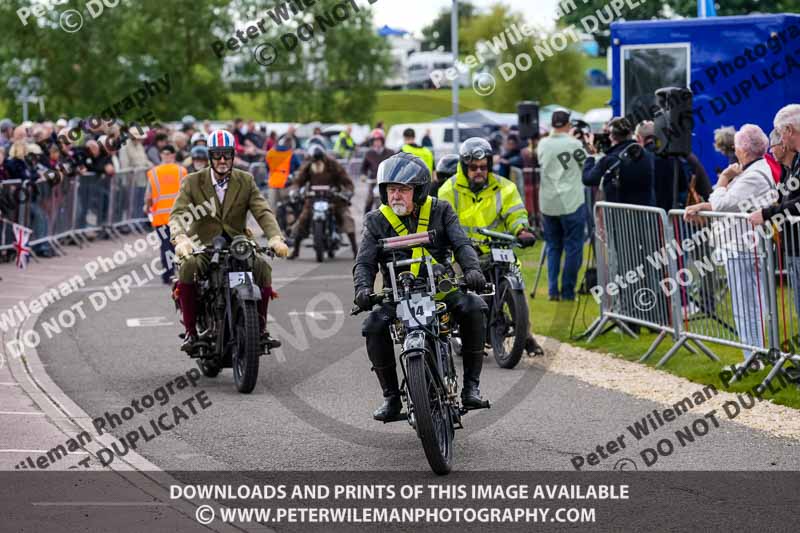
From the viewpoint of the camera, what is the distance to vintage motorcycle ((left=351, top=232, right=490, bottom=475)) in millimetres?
7957

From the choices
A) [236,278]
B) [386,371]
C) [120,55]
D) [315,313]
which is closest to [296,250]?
[315,313]

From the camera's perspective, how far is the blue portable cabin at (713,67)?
20.1 meters

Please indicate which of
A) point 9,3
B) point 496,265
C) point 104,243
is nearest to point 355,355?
point 496,265

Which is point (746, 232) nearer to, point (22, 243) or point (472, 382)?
point (472, 382)

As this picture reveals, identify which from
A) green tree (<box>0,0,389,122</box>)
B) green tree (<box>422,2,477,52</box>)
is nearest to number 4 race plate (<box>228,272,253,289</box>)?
green tree (<box>0,0,389,122</box>)

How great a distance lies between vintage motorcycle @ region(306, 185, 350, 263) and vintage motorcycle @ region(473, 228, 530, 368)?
10.5 metres

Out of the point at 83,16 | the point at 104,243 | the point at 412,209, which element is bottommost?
the point at 104,243

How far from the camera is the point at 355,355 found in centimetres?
1345

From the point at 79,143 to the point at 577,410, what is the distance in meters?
18.6

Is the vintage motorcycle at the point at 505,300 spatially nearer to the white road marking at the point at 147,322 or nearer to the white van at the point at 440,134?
the white road marking at the point at 147,322

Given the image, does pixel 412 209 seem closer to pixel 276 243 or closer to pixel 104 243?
pixel 276 243

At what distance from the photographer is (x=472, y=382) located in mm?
8914

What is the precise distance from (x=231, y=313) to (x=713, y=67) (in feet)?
36.9

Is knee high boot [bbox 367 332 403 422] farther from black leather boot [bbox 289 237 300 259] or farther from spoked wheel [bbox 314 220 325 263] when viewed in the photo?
black leather boot [bbox 289 237 300 259]
